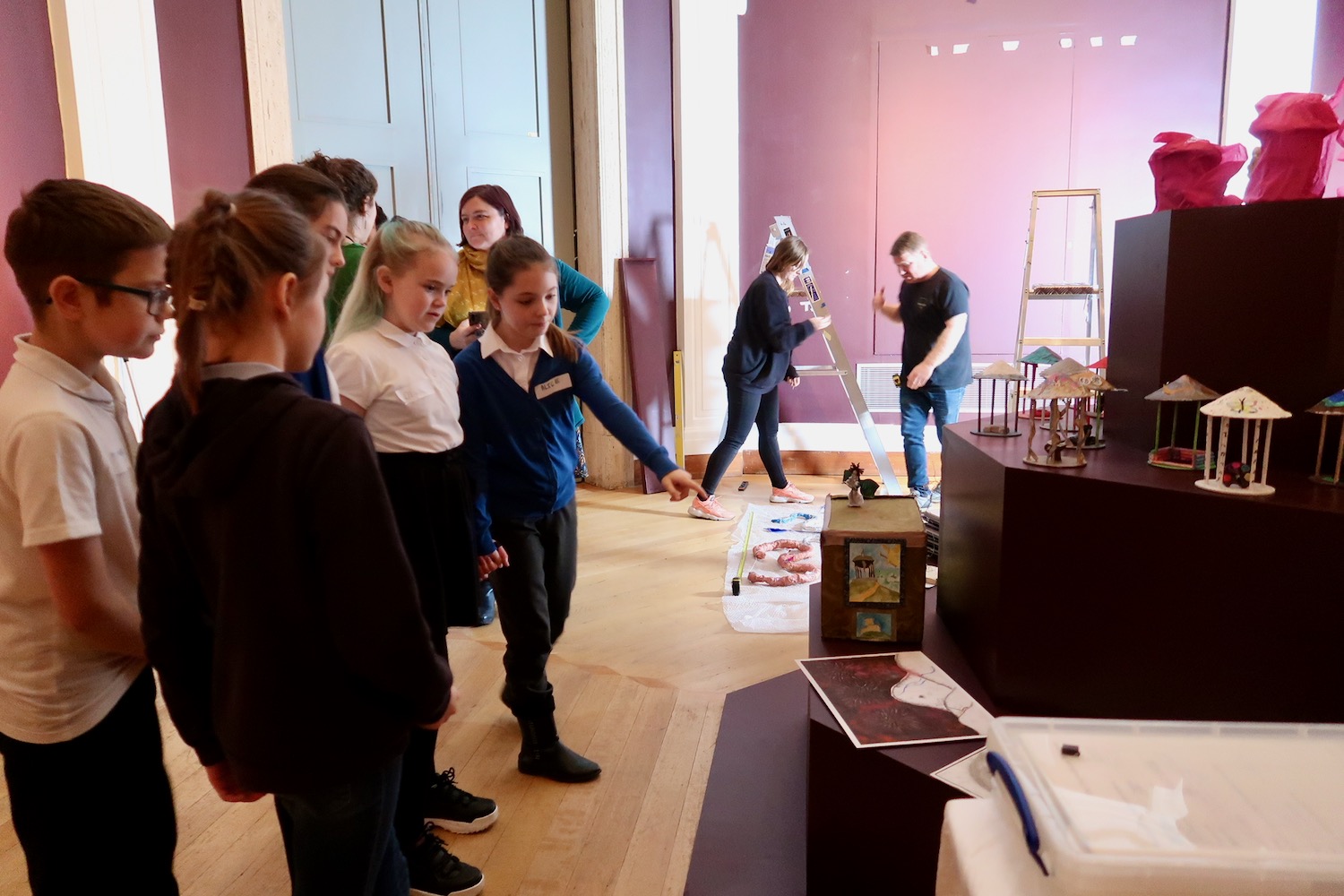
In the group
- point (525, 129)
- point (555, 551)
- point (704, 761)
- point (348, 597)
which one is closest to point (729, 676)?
point (704, 761)

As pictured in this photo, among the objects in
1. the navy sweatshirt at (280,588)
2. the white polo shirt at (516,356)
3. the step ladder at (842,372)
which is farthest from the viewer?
the step ladder at (842,372)

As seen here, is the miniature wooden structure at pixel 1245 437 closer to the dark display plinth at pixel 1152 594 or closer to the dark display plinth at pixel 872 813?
the dark display plinth at pixel 1152 594

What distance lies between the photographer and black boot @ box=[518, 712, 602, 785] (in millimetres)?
1848

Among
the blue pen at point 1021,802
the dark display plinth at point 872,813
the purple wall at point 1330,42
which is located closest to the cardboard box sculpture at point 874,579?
the dark display plinth at point 872,813

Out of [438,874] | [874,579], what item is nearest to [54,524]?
[438,874]

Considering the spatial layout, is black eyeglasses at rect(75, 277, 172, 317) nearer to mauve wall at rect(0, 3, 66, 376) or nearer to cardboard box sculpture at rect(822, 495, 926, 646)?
cardboard box sculpture at rect(822, 495, 926, 646)

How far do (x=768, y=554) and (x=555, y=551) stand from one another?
5.54 ft

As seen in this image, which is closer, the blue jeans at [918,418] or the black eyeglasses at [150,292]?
the black eyeglasses at [150,292]

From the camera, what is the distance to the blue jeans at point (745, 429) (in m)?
4.03

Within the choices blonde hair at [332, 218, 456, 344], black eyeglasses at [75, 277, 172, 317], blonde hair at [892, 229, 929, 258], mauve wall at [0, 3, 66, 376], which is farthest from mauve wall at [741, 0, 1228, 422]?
black eyeglasses at [75, 277, 172, 317]

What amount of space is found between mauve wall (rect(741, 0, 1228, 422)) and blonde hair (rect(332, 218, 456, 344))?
3582 mm

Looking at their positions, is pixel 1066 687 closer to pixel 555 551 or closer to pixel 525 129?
pixel 555 551

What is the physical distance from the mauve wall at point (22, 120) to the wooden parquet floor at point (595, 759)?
1090 mm

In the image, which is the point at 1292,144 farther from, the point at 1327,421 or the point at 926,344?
the point at 926,344
